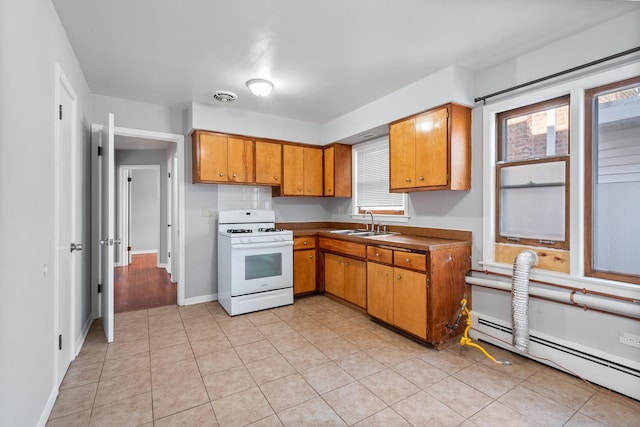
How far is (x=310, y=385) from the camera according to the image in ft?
7.02

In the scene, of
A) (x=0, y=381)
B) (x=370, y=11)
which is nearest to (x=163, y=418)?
(x=0, y=381)

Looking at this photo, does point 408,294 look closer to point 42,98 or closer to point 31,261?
point 31,261

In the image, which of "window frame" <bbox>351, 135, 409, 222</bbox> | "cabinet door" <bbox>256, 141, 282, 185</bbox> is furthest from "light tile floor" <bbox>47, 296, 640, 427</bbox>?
"cabinet door" <bbox>256, 141, 282, 185</bbox>

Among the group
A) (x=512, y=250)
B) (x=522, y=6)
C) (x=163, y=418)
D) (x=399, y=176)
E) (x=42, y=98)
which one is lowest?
(x=163, y=418)

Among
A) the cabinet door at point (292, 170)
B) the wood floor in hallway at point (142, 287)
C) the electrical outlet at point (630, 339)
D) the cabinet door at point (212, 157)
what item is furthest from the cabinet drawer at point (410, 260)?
the wood floor in hallway at point (142, 287)

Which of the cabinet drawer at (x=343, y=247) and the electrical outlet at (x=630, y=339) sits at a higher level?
the cabinet drawer at (x=343, y=247)

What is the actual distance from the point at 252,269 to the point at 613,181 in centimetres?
338

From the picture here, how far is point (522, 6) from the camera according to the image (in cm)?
198

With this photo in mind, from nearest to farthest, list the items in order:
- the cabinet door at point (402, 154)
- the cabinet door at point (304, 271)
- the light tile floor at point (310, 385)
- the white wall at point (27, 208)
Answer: the white wall at point (27, 208) < the light tile floor at point (310, 385) < the cabinet door at point (402, 154) < the cabinet door at point (304, 271)

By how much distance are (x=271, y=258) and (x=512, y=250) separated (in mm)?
2569

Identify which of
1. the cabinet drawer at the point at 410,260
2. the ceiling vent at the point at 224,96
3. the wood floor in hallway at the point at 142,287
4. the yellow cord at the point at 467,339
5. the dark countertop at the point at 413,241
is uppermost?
the ceiling vent at the point at 224,96

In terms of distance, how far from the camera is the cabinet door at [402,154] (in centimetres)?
320

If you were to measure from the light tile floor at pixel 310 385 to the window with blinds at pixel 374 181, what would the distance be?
1.67m

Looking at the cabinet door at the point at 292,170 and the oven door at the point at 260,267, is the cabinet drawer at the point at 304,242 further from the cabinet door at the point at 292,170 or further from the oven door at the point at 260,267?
the cabinet door at the point at 292,170
